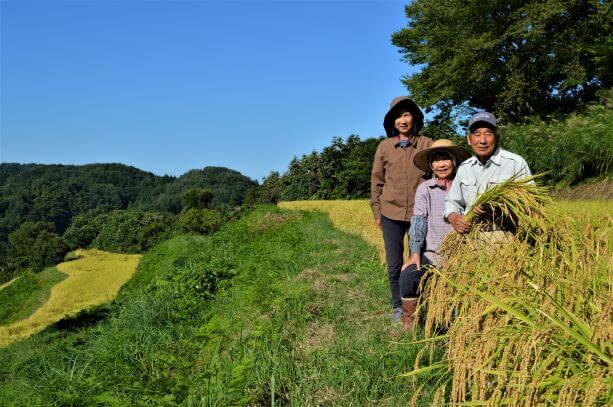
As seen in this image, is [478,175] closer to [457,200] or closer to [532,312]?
[457,200]

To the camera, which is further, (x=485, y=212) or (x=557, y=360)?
(x=485, y=212)

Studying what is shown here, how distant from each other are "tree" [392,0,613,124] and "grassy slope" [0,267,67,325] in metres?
26.8

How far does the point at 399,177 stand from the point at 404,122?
51 cm

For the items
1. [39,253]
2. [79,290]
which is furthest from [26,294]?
[39,253]

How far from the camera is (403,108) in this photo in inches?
183

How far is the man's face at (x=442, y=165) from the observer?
411cm

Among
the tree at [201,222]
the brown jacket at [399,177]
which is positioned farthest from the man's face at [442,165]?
the tree at [201,222]

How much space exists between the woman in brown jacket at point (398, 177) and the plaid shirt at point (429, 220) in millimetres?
444

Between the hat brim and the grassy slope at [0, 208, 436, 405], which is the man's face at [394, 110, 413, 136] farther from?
the grassy slope at [0, 208, 436, 405]

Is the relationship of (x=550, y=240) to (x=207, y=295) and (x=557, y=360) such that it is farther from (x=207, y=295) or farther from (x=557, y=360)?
(x=207, y=295)

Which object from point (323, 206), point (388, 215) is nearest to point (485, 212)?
point (388, 215)

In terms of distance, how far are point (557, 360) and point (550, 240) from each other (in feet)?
3.03

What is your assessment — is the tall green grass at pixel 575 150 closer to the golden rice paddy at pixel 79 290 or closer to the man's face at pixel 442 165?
the man's face at pixel 442 165

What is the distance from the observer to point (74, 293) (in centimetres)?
3170
